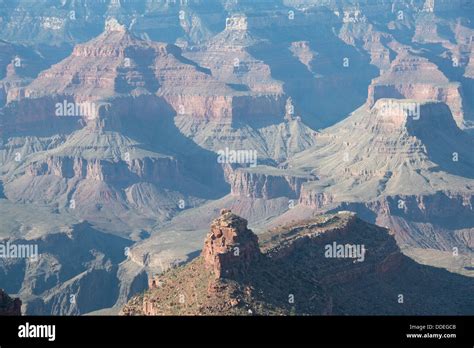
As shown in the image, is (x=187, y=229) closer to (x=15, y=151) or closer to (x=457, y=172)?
(x=457, y=172)

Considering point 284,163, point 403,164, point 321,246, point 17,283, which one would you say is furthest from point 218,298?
point 284,163

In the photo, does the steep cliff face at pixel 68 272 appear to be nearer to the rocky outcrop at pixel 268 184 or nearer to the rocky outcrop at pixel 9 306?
the rocky outcrop at pixel 268 184

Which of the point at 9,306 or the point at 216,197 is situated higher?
the point at 216,197

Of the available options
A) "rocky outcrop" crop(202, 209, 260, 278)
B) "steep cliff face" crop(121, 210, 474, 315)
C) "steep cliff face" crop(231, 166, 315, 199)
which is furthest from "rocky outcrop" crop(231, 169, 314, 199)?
"rocky outcrop" crop(202, 209, 260, 278)

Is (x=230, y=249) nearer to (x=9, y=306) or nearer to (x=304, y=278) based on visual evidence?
(x=304, y=278)

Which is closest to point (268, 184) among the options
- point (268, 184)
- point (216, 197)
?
point (268, 184)

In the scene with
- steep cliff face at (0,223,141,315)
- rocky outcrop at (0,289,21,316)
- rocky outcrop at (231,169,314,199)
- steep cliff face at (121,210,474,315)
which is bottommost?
rocky outcrop at (0,289,21,316)

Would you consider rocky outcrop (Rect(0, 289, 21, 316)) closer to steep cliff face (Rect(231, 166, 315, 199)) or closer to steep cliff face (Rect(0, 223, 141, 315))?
steep cliff face (Rect(0, 223, 141, 315))
